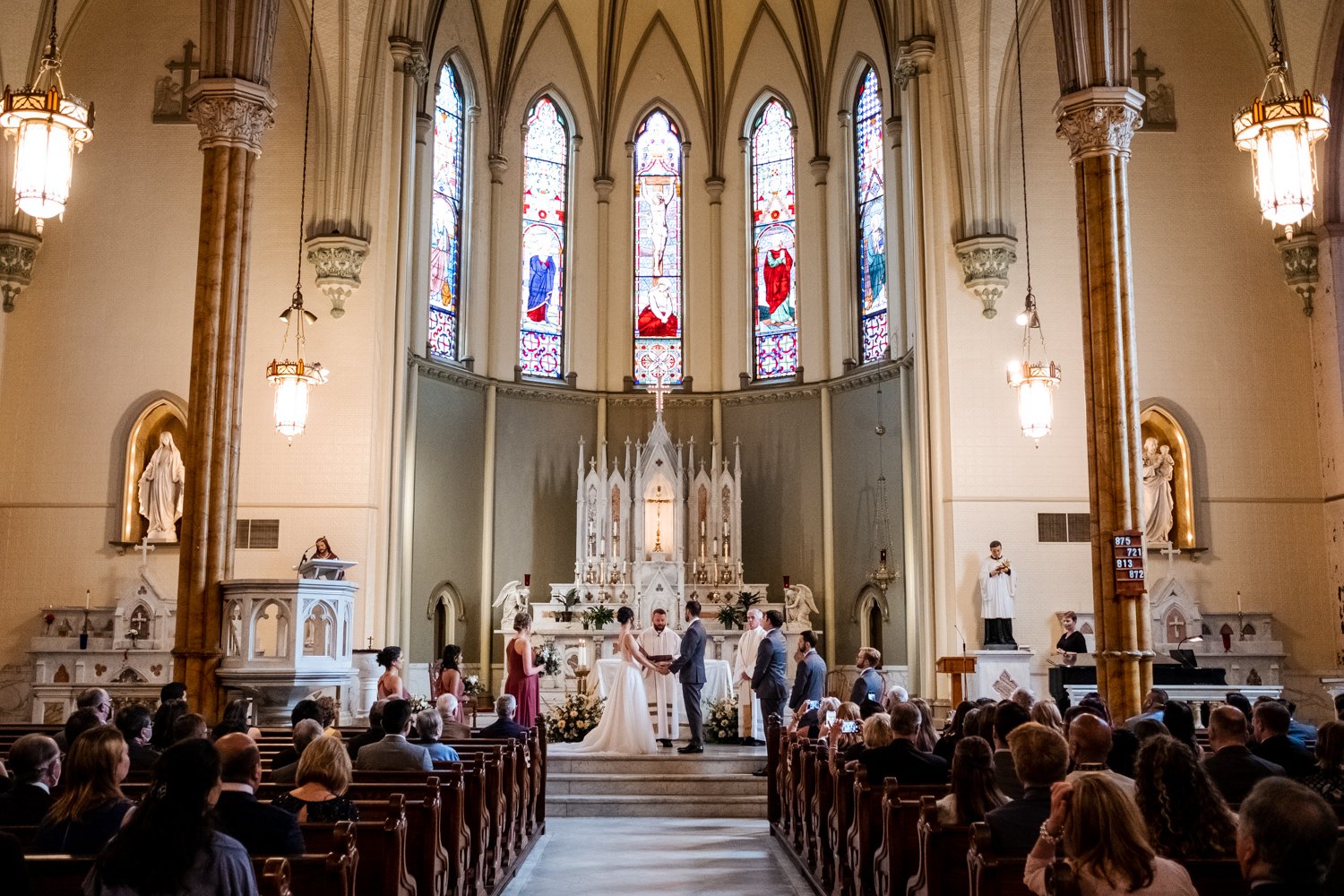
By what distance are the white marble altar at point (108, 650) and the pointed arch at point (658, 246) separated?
30.4 ft

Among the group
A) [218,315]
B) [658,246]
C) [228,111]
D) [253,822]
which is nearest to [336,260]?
[228,111]

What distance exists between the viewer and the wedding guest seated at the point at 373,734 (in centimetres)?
781

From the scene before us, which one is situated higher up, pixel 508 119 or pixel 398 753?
pixel 508 119

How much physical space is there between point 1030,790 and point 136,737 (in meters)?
4.79

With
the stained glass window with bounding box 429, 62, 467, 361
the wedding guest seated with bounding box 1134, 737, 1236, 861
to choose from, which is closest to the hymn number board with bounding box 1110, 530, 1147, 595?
the wedding guest seated with bounding box 1134, 737, 1236, 861

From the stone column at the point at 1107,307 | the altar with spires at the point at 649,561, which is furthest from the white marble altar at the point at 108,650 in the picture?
the stone column at the point at 1107,307

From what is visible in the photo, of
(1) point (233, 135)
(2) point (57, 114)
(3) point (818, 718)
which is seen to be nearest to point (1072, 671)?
(3) point (818, 718)

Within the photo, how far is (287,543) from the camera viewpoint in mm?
17703

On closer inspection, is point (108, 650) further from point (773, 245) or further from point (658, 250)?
point (773, 245)

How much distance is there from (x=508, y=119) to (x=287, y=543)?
29.9 ft

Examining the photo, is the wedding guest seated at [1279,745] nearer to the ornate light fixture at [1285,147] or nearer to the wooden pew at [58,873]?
the ornate light fixture at [1285,147]

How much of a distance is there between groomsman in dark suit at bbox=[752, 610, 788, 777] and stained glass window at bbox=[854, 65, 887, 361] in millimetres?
8840

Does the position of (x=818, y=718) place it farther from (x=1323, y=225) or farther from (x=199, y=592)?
(x=1323, y=225)

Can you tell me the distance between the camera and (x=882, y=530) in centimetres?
2036
